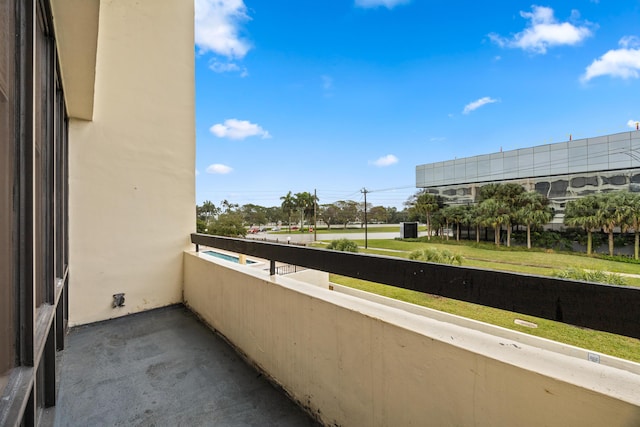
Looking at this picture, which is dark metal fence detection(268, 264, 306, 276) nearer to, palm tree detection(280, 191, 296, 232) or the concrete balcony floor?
the concrete balcony floor

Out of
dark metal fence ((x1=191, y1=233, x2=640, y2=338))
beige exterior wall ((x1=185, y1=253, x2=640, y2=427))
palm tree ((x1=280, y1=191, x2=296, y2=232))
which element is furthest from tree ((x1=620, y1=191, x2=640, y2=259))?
palm tree ((x1=280, y1=191, x2=296, y2=232))

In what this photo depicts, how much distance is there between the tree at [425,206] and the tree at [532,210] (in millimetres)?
6445

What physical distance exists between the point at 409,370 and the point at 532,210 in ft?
78.3

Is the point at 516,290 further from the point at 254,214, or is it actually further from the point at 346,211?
the point at 254,214

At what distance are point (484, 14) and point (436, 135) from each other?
14.4 metres

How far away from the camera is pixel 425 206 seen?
2462 cm

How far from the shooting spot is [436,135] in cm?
2506

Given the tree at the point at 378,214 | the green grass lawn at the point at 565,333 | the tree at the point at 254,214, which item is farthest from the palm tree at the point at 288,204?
the green grass lawn at the point at 565,333

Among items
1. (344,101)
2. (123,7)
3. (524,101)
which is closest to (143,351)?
(123,7)

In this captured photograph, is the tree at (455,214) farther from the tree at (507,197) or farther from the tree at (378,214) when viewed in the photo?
the tree at (378,214)

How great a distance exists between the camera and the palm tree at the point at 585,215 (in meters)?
16.2

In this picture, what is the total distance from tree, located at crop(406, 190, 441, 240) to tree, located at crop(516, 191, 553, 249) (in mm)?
6445

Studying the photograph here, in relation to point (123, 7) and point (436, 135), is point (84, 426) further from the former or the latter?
point (436, 135)

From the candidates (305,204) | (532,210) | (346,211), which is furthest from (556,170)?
(305,204)
